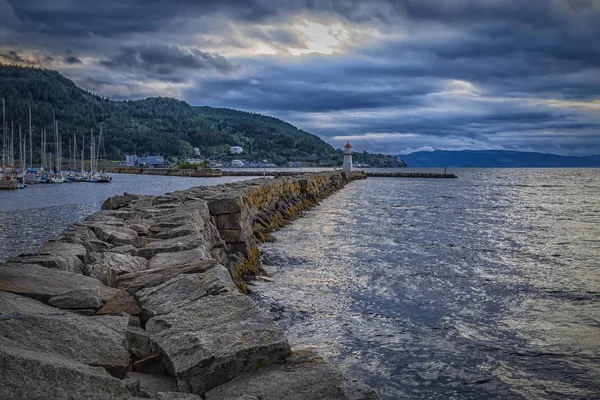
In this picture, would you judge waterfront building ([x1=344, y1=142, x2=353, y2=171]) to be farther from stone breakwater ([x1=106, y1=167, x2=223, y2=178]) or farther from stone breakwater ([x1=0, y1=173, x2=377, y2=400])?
stone breakwater ([x1=0, y1=173, x2=377, y2=400])

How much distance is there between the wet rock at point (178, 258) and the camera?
A: 628 cm

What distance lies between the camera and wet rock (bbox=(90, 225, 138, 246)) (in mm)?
7680

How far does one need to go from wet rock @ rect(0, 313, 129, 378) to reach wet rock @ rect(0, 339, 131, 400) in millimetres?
255

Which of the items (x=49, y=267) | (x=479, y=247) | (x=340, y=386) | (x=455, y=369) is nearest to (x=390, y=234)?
(x=479, y=247)

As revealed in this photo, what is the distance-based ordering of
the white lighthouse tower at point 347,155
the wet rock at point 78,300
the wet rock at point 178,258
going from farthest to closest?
the white lighthouse tower at point 347,155 < the wet rock at point 178,258 < the wet rock at point 78,300

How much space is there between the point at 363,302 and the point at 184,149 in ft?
622

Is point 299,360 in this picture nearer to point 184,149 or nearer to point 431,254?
point 431,254

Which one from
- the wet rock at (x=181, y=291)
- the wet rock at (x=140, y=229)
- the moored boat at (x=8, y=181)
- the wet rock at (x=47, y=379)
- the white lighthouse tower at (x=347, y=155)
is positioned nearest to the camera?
the wet rock at (x=47, y=379)

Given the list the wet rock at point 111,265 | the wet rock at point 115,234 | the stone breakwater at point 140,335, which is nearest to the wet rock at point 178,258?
the stone breakwater at point 140,335

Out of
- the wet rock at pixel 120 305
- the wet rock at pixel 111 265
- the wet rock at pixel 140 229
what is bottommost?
the wet rock at pixel 120 305

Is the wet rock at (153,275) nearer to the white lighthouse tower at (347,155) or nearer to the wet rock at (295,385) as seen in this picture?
the wet rock at (295,385)

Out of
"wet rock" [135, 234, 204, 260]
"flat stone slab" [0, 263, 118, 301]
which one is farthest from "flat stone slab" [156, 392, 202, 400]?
"wet rock" [135, 234, 204, 260]

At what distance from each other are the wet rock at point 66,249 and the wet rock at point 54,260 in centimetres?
21

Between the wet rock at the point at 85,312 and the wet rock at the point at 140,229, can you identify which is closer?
the wet rock at the point at 85,312
